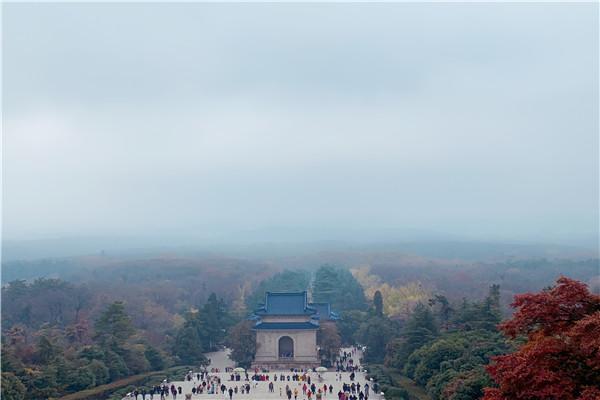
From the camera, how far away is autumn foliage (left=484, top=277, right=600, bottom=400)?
1304 cm

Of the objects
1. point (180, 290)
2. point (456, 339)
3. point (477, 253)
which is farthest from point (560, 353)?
point (477, 253)

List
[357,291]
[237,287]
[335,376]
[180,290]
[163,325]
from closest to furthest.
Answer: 1. [335,376]
2. [163,325]
3. [357,291]
4. [180,290]
5. [237,287]

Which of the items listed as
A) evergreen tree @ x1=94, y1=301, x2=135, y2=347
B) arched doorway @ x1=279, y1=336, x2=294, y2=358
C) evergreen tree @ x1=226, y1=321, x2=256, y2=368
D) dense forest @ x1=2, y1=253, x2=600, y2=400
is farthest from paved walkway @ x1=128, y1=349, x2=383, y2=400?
evergreen tree @ x1=94, y1=301, x2=135, y2=347

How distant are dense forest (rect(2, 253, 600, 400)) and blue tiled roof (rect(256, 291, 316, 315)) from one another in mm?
1857

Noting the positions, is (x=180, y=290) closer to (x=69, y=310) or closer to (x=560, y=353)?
(x=69, y=310)

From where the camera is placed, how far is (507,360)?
14.5m

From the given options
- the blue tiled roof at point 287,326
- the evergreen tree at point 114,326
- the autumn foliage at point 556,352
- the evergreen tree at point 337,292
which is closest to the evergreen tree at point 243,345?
the blue tiled roof at point 287,326

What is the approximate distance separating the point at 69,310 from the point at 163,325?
10.1 meters

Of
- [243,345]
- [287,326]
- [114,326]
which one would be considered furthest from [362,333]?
[114,326]

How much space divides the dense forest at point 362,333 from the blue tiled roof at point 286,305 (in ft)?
6.09

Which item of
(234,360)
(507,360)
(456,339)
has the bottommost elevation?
(234,360)

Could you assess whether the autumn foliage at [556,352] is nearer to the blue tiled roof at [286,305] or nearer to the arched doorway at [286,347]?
the arched doorway at [286,347]

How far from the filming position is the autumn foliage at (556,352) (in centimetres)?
1304

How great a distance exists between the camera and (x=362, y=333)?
43875 mm
